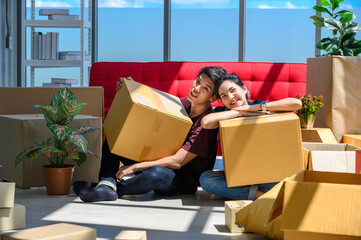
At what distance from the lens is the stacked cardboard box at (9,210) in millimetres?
1964

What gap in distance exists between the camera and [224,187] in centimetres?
261

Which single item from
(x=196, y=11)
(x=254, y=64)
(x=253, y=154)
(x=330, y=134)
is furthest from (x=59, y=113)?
(x=196, y=11)

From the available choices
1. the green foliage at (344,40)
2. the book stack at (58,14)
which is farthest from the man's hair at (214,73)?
the book stack at (58,14)

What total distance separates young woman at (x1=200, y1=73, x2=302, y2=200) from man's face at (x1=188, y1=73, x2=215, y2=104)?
7 centimetres

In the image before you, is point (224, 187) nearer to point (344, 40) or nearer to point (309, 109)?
point (309, 109)

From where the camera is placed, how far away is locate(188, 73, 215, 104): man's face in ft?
9.03

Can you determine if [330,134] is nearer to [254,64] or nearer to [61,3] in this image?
[254,64]

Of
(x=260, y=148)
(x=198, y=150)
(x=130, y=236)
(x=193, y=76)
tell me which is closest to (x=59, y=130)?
(x=198, y=150)

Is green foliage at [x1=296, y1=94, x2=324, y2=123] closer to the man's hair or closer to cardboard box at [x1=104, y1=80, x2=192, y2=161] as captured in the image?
the man's hair

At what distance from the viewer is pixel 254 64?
4270mm

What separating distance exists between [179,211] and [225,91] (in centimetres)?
67

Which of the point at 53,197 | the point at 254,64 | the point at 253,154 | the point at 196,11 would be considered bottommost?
the point at 53,197

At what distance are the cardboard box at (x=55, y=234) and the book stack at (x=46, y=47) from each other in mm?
3712

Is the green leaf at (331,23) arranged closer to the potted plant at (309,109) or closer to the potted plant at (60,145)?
the potted plant at (309,109)
